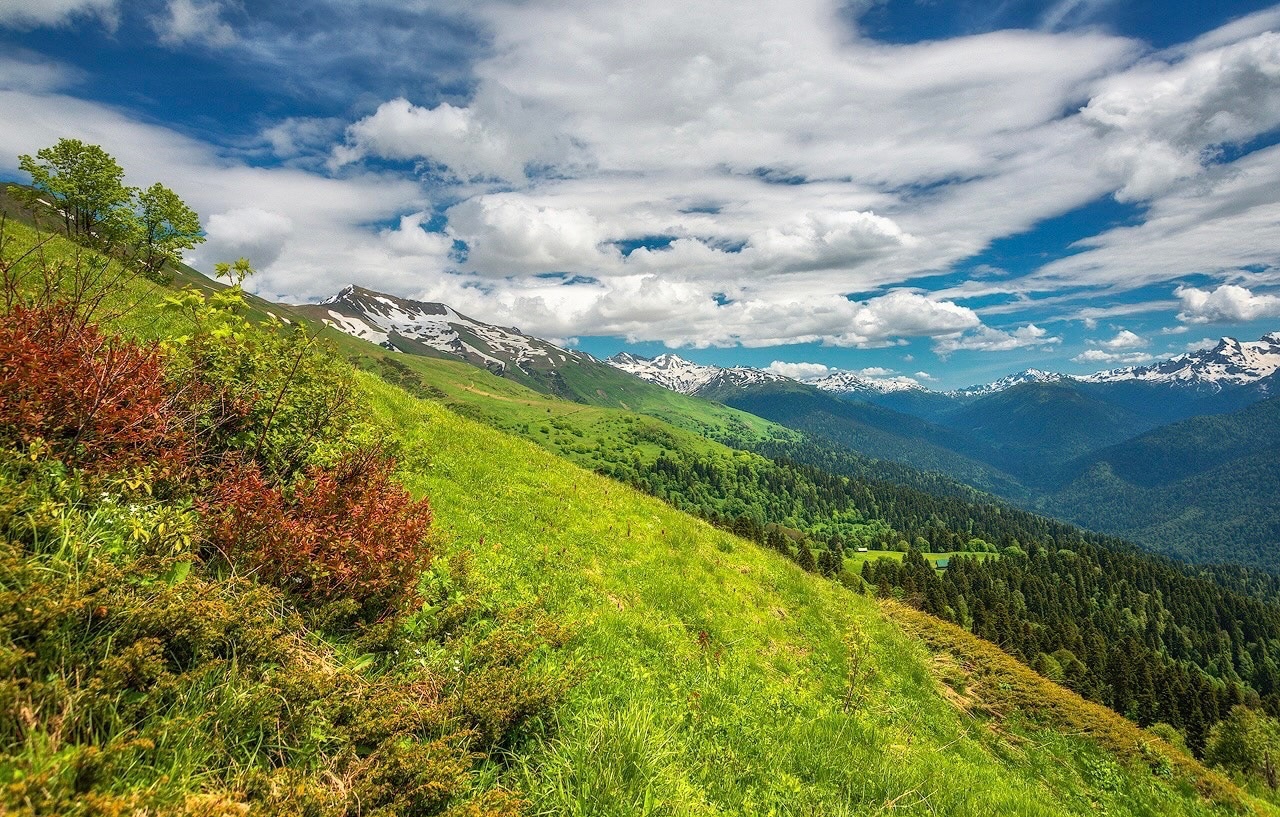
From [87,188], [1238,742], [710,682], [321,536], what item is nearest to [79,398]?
[321,536]

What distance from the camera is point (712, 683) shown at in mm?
9977

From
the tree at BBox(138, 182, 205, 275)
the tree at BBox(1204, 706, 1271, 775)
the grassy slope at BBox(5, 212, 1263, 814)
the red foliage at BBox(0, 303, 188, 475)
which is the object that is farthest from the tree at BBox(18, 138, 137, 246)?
the tree at BBox(1204, 706, 1271, 775)

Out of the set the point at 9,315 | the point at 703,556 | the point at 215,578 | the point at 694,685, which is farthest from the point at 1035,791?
the point at 9,315

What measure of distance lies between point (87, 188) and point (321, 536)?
174ft

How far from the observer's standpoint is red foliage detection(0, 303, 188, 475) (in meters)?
5.68

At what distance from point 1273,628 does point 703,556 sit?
287 meters

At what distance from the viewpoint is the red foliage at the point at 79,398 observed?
5676 mm

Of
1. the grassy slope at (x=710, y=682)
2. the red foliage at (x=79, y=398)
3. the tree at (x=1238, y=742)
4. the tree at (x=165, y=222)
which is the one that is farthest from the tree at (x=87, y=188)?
the tree at (x=1238, y=742)

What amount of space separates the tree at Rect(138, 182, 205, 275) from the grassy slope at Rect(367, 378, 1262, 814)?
36.1m

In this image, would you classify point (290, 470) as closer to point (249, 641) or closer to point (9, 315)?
point (9, 315)

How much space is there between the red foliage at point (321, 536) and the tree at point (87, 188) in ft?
149

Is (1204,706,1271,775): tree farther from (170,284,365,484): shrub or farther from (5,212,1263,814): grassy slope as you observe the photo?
(170,284,365,484): shrub

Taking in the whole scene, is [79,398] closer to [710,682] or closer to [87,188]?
[710,682]

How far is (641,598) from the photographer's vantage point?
44.3ft
